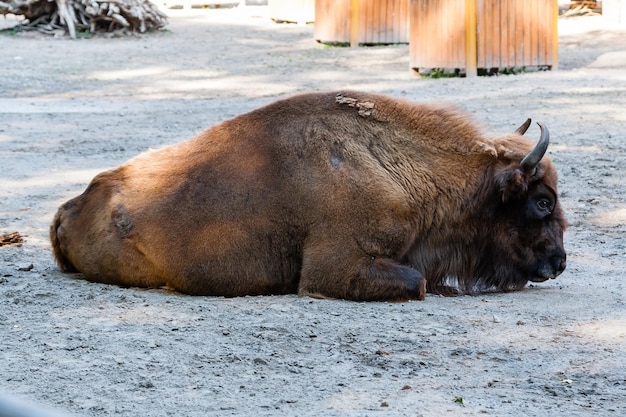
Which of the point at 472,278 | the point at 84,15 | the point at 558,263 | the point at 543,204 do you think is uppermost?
the point at 84,15

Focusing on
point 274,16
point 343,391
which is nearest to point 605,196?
point 343,391

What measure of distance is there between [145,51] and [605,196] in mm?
14278

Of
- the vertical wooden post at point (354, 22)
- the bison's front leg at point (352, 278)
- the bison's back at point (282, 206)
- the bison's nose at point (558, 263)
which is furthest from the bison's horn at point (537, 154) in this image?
the vertical wooden post at point (354, 22)

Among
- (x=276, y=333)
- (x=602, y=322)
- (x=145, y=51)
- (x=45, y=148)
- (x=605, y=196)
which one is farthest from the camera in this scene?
(x=145, y=51)

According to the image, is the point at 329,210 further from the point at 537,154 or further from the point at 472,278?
the point at 537,154

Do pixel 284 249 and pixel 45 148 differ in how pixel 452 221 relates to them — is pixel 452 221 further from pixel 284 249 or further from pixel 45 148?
pixel 45 148

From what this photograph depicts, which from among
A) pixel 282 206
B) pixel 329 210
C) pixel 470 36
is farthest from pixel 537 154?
pixel 470 36

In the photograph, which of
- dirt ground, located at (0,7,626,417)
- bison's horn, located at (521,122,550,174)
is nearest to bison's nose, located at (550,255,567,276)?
dirt ground, located at (0,7,626,417)

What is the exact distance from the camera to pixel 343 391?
13.6 ft

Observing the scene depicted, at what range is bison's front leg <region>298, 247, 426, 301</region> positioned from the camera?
18.1 ft

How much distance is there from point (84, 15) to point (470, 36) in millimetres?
11014

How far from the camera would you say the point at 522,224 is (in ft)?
19.6

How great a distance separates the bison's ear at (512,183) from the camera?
5.84m

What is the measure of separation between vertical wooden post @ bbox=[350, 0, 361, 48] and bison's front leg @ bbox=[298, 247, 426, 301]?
17403 mm
